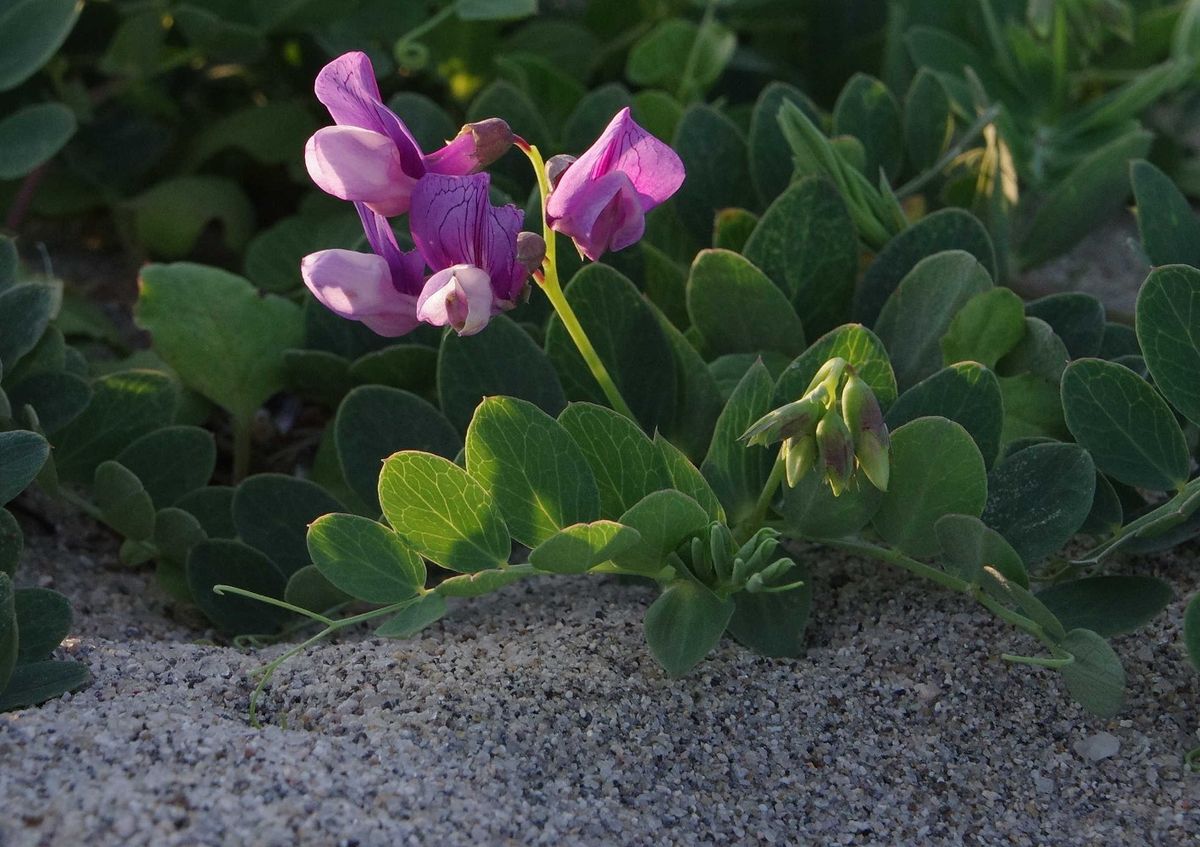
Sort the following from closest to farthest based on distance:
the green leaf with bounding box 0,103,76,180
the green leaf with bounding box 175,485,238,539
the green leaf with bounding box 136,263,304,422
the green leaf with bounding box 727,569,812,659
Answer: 1. the green leaf with bounding box 727,569,812,659
2. the green leaf with bounding box 175,485,238,539
3. the green leaf with bounding box 136,263,304,422
4. the green leaf with bounding box 0,103,76,180

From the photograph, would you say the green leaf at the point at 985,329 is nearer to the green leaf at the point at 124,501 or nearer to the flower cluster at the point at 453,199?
the flower cluster at the point at 453,199

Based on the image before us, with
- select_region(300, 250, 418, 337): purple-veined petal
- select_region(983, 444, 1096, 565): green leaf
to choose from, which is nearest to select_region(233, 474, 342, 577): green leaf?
select_region(300, 250, 418, 337): purple-veined petal

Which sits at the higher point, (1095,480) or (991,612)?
(1095,480)

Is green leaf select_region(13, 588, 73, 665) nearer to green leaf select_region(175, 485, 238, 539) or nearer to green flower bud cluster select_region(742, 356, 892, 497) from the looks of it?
green leaf select_region(175, 485, 238, 539)

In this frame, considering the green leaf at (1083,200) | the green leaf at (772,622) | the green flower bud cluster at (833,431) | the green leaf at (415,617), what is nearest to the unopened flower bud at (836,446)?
the green flower bud cluster at (833,431)

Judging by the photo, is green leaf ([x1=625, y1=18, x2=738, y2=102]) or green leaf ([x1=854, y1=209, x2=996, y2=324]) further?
green leaf ([x1=625, y1=18, x2=738, y2=102])

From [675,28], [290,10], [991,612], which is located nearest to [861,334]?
[991,612]

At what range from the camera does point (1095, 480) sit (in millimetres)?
1144

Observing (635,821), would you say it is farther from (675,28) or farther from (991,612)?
(675,28)

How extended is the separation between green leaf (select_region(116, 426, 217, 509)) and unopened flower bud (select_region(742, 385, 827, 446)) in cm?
62

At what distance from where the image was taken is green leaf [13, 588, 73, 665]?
111cm

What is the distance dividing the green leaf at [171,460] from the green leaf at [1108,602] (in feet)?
2.63

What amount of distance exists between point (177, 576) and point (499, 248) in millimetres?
552

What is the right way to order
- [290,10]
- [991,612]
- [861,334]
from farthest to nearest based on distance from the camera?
[290,10] < [991,612] < [861,334]
